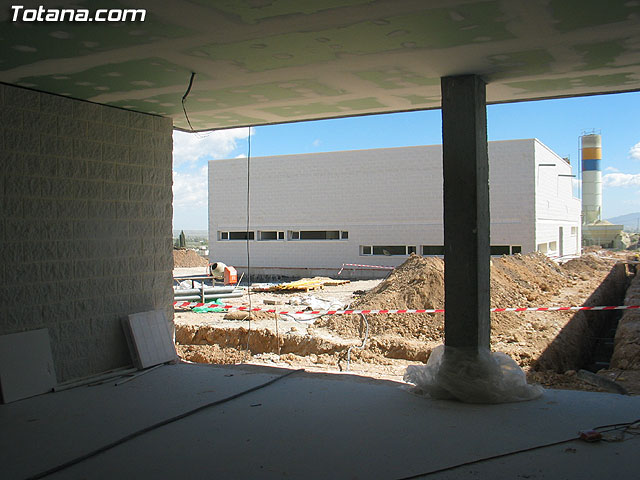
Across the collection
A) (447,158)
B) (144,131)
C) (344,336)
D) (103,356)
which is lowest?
(344,336)

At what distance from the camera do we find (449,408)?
5383mm

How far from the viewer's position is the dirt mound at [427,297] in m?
12.1

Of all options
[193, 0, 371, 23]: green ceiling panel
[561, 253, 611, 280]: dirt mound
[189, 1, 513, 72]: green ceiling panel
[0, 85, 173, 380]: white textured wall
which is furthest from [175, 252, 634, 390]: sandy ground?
[561, 253, 611, 280]: dirt mound

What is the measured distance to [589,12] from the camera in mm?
4199

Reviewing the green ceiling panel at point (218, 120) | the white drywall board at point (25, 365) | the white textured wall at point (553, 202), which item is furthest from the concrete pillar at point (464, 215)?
the white textured wall at point (553, 202)

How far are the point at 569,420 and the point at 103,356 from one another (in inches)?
213

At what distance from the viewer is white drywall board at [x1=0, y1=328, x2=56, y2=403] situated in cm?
586

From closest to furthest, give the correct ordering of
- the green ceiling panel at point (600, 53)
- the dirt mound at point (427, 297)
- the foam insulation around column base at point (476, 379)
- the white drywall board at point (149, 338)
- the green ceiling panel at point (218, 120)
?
1. the green ceiling panel at point (600, 53)
2. the foam insulation around column base at point (476, 379)
3. the white drywall board at point (149, 338)
4. the green ceiling panel at point (218, 120)
5. the dirt mound at point (427, 297)

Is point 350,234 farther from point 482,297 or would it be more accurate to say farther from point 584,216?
point 584,216

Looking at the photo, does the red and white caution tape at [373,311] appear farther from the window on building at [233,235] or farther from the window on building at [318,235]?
the window on building at [233,235]

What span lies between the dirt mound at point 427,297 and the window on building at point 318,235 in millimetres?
9502

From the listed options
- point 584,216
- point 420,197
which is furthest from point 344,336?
point 584,216

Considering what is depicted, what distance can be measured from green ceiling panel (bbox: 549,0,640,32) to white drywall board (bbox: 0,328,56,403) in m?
6.05

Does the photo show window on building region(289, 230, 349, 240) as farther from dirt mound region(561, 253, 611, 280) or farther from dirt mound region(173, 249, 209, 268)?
dirt mound region(173, 249, 209, 268)
